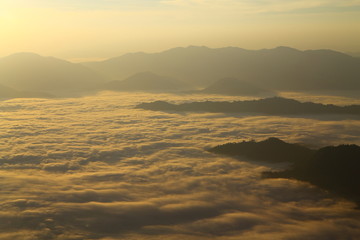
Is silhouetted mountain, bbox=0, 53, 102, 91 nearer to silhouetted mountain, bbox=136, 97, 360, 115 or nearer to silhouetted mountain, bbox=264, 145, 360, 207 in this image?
silhouetted mountain, bbox=136, 97, 360, 115

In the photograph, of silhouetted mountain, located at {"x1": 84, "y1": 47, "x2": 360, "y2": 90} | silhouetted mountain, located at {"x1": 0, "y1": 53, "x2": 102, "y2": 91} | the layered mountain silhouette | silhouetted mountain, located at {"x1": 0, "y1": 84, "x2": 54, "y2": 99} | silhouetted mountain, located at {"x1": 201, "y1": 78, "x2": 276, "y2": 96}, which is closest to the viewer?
the layered mountain silhouette

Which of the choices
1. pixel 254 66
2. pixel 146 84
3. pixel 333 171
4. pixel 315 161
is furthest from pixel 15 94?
pixel 254 66

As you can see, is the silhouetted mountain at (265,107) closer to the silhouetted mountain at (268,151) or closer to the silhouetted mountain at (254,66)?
the silhouetted mountain at (268,151)

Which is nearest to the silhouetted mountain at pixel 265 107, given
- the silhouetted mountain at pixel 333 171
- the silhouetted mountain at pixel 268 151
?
the silhouetted mountain at pixel 268 151

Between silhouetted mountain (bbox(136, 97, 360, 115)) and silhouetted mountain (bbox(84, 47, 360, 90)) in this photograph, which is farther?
silhouetted mountain (bbox(84, 47, 360, 90))

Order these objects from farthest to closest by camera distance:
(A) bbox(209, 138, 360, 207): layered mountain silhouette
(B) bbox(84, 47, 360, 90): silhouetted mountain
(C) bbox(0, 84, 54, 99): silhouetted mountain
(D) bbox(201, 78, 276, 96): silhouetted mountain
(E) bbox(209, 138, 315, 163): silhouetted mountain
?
1. (B) bbox(84, 47, 360, 90): silhouetted mountain
2. (D) bbox(201, 78, 276, 96): silhouetted mountain
3. (C) bbox(0, 84, 54, 99): silhouetted mountain
4. (E) bbox(209, 138, 315, 163): silhouetted mountain
5. (A) bbox(209, 138, 360, 207): layered mountain silhouette

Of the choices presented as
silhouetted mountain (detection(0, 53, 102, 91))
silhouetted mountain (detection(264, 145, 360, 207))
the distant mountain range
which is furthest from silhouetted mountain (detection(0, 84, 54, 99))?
silhouetted mountain (detection(264, 145, 360, 207))

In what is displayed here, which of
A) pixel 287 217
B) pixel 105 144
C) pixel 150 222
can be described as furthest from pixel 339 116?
pixel 150 222
